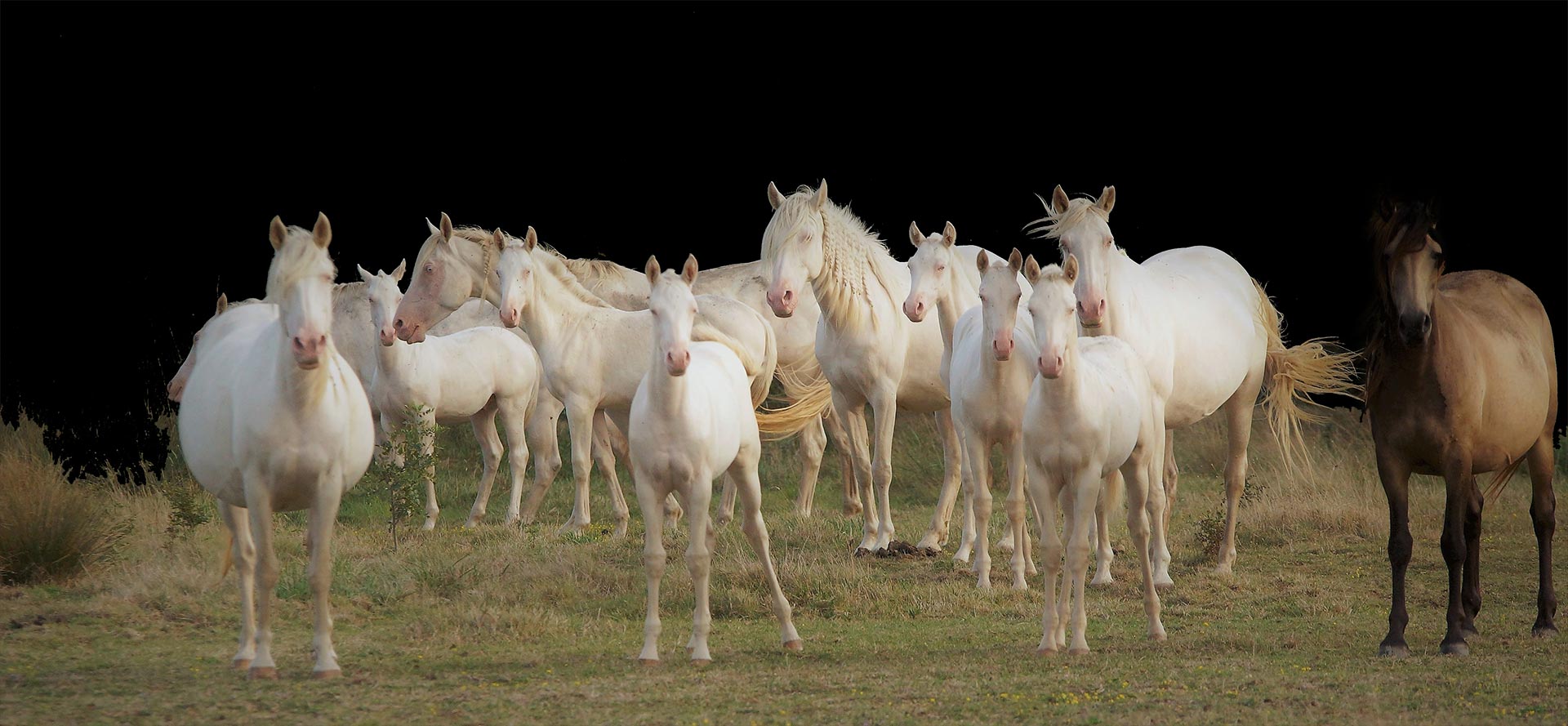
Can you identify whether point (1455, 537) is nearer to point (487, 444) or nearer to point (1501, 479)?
point (1501, 479)

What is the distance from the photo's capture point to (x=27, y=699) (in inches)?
232

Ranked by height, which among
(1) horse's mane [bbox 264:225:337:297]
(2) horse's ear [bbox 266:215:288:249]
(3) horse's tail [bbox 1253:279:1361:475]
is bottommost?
(1) horse's mane [bbox 264:225:337:297]

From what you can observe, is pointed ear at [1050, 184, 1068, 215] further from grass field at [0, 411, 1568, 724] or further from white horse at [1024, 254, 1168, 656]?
grass field at [0, 411, 1568, 724]

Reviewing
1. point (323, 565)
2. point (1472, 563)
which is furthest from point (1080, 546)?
point (323, 565)

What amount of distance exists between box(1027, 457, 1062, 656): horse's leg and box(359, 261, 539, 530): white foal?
5.29 m

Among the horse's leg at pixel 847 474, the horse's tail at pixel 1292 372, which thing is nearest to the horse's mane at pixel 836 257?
the horse's leg at pixel 847 474

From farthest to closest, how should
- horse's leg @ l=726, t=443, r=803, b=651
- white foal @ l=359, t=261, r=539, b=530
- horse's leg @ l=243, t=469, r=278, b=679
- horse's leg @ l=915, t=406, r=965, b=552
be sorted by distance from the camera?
white foal @ l=359, t=261, r=539, b=530 < horse's leg @ l=915, t=406, r=965, b=552 < horse's leg @ l=726, t=443, r=803, b=651 < horse's leg @ l=243, t=469, r=278, b=679

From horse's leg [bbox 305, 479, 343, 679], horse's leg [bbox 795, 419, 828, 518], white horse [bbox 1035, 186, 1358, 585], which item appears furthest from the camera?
horse's leg [bbox 795, 419, 828, 518]

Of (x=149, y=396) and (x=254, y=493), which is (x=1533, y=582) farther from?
(x=149, y=396)

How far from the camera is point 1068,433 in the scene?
271 inches

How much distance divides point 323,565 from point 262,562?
10.0 inches

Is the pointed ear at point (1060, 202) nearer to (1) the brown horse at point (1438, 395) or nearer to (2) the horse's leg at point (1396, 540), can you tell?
(1) the brown horse at point (1438, 395)

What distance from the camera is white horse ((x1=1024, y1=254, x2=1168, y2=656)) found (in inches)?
268

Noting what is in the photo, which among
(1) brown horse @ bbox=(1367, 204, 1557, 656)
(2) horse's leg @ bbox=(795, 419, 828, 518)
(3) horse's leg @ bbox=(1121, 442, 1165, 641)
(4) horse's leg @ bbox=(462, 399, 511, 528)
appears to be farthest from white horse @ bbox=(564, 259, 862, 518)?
(1) brown horse @ bbox=(1367, 204, 1557, 656)
